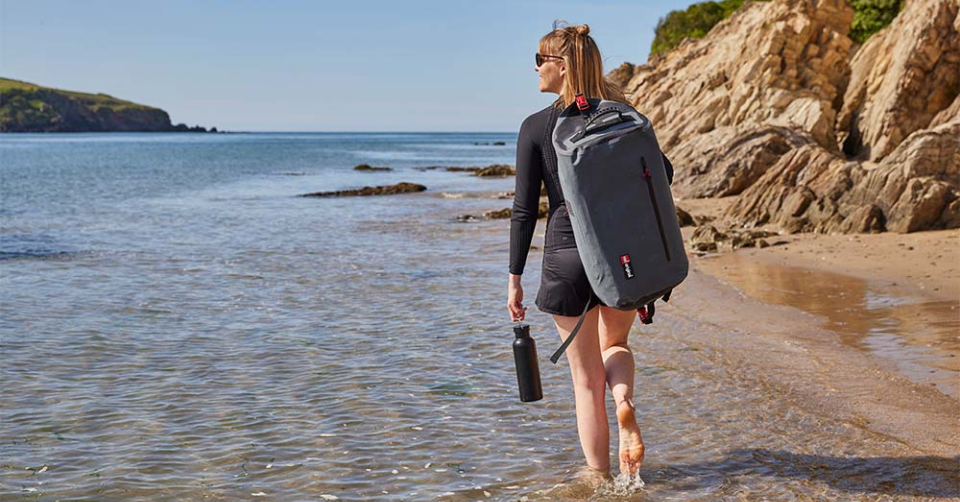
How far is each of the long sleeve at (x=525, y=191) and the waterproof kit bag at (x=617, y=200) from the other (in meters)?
0.23

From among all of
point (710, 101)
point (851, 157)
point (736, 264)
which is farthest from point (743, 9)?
point (736, 264)

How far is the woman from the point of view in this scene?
452cm

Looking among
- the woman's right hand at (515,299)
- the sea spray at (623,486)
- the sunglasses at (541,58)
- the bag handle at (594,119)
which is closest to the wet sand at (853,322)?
the sea spray at (623,486)

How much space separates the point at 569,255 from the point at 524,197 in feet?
1.25

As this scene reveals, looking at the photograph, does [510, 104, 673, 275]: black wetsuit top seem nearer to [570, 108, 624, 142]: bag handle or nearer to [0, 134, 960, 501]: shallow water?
[570, 108, 624, 142]: bag handle

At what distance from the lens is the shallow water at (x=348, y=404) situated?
5539 millimetres

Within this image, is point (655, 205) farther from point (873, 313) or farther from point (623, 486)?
point (873, 313)

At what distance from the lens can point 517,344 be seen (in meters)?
5.08

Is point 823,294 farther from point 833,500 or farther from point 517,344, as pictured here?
point 517,344

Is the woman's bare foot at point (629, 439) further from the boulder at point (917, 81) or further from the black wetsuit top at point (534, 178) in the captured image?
the boulder at point (917, 81)

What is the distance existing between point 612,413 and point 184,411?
339 cm

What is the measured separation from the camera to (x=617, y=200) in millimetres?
4332

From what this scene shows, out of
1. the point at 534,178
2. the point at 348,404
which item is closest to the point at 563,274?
the point at 534,178

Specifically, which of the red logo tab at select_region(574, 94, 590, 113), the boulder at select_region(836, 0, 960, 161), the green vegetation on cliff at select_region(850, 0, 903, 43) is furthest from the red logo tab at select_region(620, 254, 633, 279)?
the green vegetation on cliff at select_region(850, 0, 903, 43)
